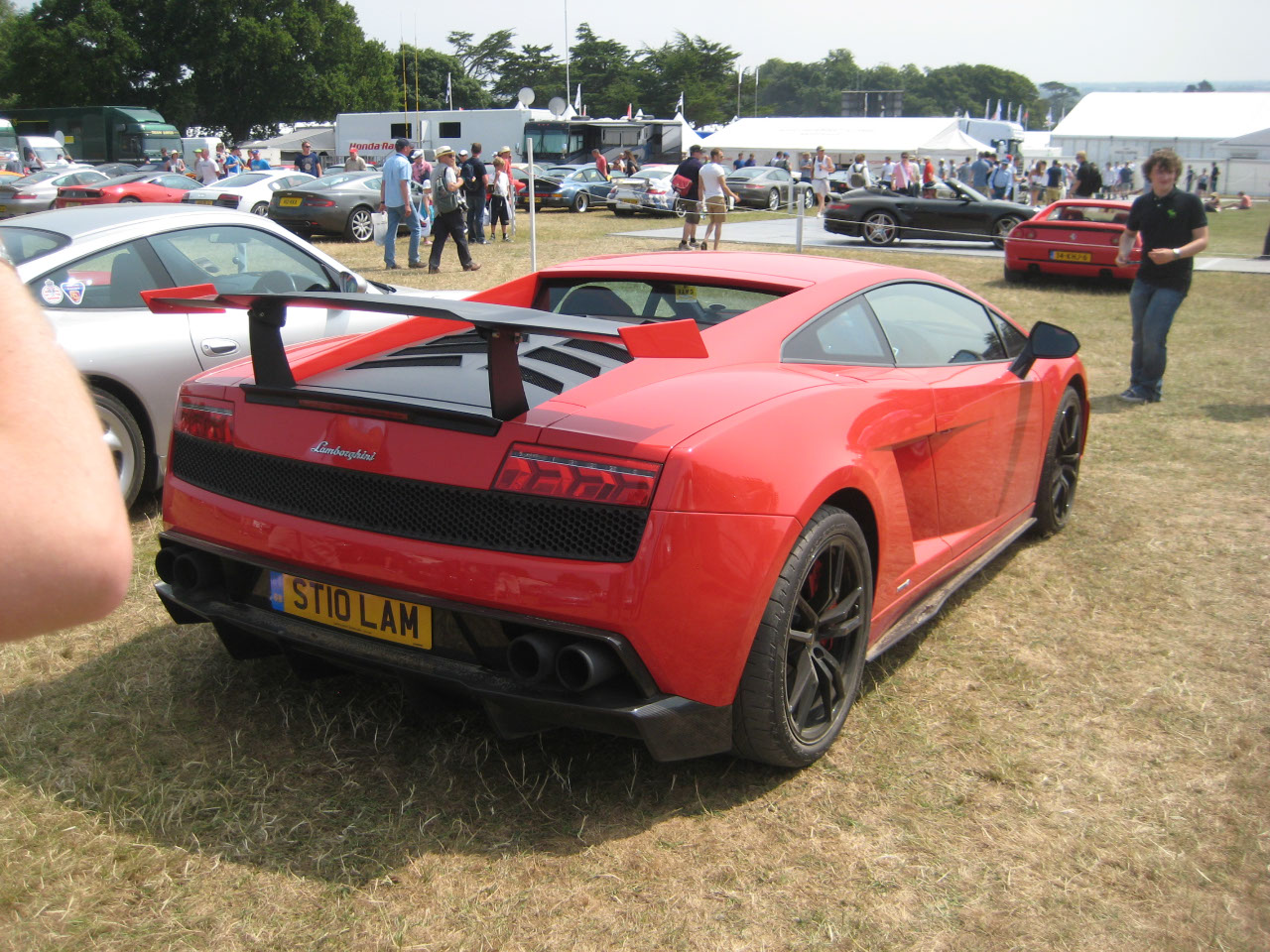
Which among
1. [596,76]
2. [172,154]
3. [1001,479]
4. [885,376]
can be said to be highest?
[596,76]

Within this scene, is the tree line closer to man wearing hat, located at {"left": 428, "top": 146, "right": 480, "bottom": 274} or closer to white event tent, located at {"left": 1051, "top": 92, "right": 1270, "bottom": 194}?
white event tent, located at {"left": 1051, "top": 92, "right": 1270, "bottom": 194}

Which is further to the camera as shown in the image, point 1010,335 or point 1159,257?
point 1159,257

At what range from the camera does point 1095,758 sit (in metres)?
3.03

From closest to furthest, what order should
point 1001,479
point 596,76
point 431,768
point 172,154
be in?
1. point 431,768
2. point 1001,479
3. point 172,154
4. point 596,76

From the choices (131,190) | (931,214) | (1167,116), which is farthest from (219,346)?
(1167,116)

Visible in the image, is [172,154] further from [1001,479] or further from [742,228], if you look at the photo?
[1001,479]

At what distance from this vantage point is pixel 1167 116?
176ft

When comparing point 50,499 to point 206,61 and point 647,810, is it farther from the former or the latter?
point 206,61

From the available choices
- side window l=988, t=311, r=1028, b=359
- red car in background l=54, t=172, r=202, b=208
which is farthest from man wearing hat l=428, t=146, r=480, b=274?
side window l=988, t=311, r=1028, b=359

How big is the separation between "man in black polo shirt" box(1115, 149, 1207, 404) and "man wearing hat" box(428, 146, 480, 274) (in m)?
9.03

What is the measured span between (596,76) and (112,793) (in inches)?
4513

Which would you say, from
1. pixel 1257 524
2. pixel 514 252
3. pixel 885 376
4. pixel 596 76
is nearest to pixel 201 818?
pixel 885 376

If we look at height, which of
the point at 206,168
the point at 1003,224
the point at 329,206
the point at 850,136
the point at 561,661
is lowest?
the point at 561,661

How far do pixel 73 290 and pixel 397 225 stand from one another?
10.9m
